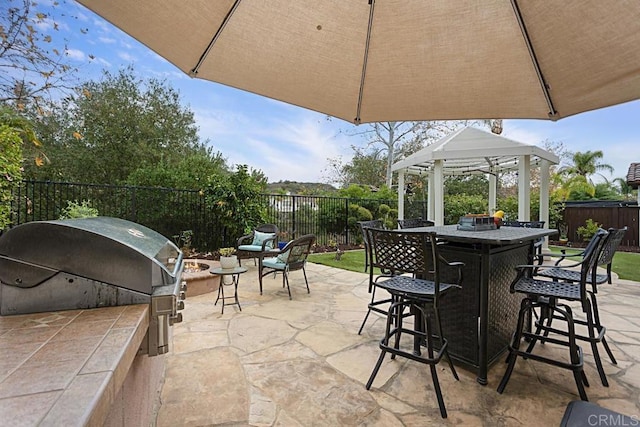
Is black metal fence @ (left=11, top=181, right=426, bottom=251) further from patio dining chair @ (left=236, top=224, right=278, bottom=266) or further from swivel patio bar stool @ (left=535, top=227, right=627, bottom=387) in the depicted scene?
swivel patio bar stool @ (left=535, top=227, right=627, bottom=387)

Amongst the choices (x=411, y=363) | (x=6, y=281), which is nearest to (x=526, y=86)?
(x=411, y=363)

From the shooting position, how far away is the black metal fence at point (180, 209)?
18.2 feet

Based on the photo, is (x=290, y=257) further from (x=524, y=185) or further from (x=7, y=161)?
(x=524, y=185)

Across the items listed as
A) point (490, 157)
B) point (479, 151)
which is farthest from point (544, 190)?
point (479, 151)

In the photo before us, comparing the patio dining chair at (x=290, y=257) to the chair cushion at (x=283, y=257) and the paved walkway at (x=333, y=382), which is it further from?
the paved walkway at (x=333, y=382)

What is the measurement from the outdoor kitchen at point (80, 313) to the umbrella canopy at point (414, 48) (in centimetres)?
124

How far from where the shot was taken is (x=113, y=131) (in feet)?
32.4

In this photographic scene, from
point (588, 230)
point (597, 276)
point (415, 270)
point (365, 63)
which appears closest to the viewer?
point (365, 63)

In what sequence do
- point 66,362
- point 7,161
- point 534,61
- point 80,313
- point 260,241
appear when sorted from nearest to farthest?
point 66,362
point 80,313
point 534,61
point 7,161
point 260,241

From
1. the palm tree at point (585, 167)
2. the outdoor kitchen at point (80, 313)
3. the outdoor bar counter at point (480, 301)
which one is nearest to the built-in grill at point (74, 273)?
the outdoor kitchen at point (80, 313)

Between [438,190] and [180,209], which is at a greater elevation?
[438,190]

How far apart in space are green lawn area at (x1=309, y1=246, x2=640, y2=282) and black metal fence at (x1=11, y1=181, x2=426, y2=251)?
4.28 feet

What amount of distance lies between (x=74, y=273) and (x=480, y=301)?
242 centimetres

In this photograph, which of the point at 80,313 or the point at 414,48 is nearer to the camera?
the point at 80,313
